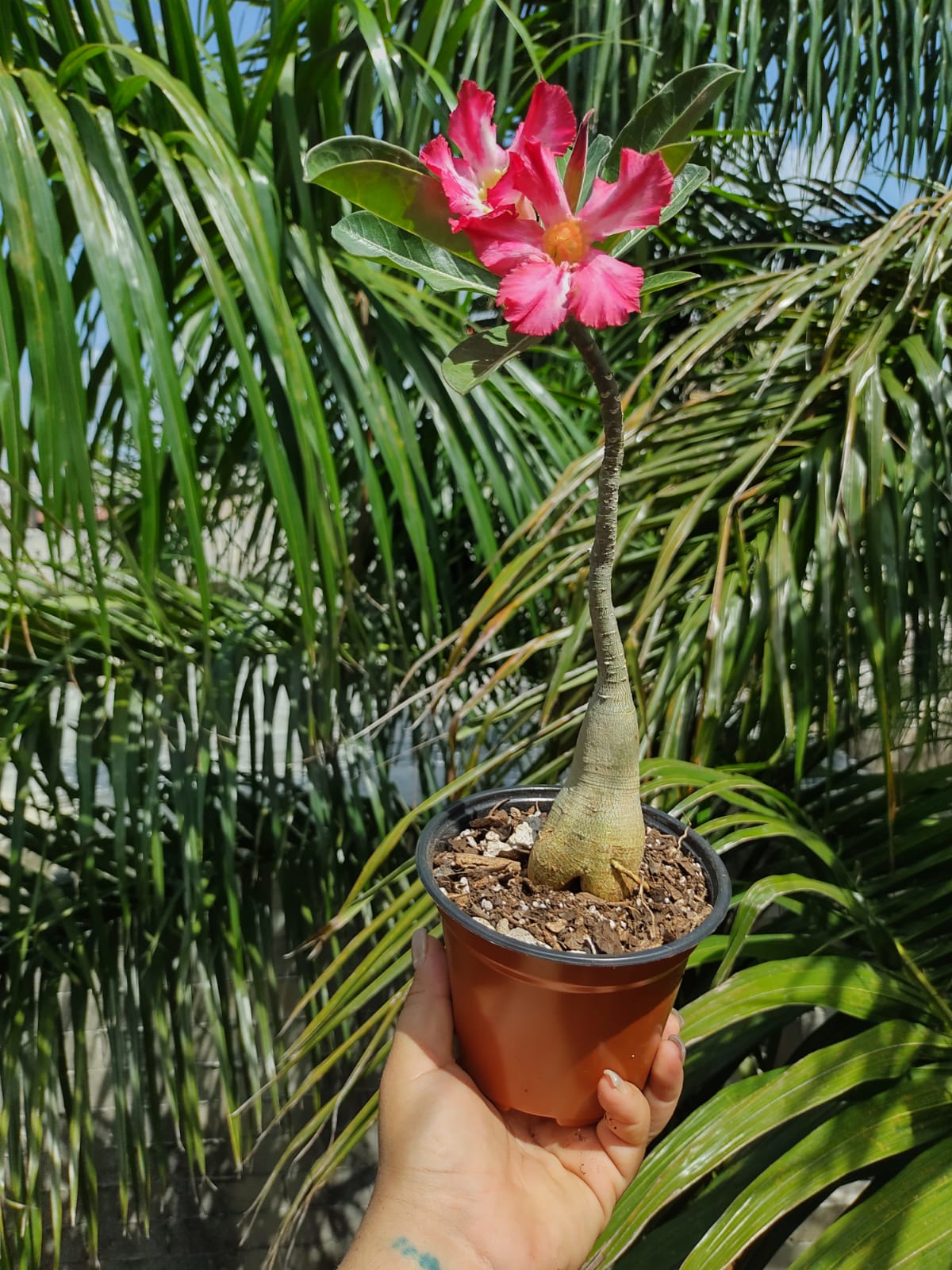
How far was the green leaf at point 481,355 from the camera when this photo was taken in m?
0.32

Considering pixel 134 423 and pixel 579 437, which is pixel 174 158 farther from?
pixel 579 437

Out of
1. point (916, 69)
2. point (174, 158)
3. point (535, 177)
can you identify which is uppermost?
point (916, 69)

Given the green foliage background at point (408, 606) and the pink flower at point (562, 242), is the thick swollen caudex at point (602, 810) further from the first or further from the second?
the pink flower at point (562, 242)

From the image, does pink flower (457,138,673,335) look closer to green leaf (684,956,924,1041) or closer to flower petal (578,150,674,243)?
flower petal (578,150,674,243)

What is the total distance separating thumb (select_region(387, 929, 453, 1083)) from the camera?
0.52m

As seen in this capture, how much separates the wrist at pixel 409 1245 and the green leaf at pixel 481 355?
17.2 inches

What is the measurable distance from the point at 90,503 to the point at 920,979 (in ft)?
2.01

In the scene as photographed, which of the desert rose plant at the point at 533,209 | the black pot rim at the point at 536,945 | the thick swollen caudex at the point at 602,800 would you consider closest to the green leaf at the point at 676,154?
the desert rose plant at the point at 533,209

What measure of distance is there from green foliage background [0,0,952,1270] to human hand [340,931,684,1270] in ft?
0.11

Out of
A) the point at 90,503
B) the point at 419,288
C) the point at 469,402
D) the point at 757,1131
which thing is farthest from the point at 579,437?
the point at 757,1131

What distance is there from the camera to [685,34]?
1.12 meters

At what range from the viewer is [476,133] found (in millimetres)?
353

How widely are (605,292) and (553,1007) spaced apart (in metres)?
0.36

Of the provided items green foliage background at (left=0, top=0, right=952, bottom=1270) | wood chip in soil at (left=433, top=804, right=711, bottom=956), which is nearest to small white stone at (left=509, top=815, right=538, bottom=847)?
wood chip in soil at (left=433, top=804, right=711, bottom=956)
